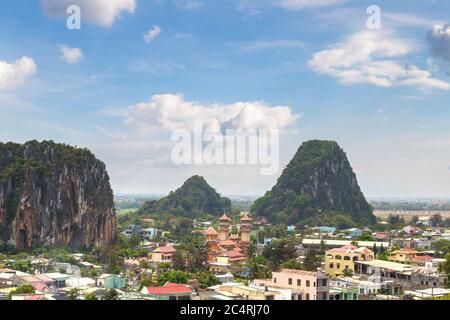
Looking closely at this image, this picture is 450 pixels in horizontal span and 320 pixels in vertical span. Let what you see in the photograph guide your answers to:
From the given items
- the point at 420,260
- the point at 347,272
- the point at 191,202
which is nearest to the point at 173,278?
the point at 347,272

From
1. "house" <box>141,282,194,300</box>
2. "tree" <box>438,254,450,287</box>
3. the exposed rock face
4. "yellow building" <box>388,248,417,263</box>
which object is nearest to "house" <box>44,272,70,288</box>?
"house" <box>141,282,194,300</box>

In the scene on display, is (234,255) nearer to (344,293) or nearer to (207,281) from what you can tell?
(207,281)

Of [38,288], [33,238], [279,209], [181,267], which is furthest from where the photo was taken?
[279,209]

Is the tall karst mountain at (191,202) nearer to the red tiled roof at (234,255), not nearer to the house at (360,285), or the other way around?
the red tiled roof at (234,255)

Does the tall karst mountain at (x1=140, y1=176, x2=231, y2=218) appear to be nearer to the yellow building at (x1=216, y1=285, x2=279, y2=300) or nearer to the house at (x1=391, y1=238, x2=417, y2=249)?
the house at (x1=391, y1=238, x2=417, y2=249)

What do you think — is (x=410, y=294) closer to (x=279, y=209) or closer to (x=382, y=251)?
(x=382, y=251)
